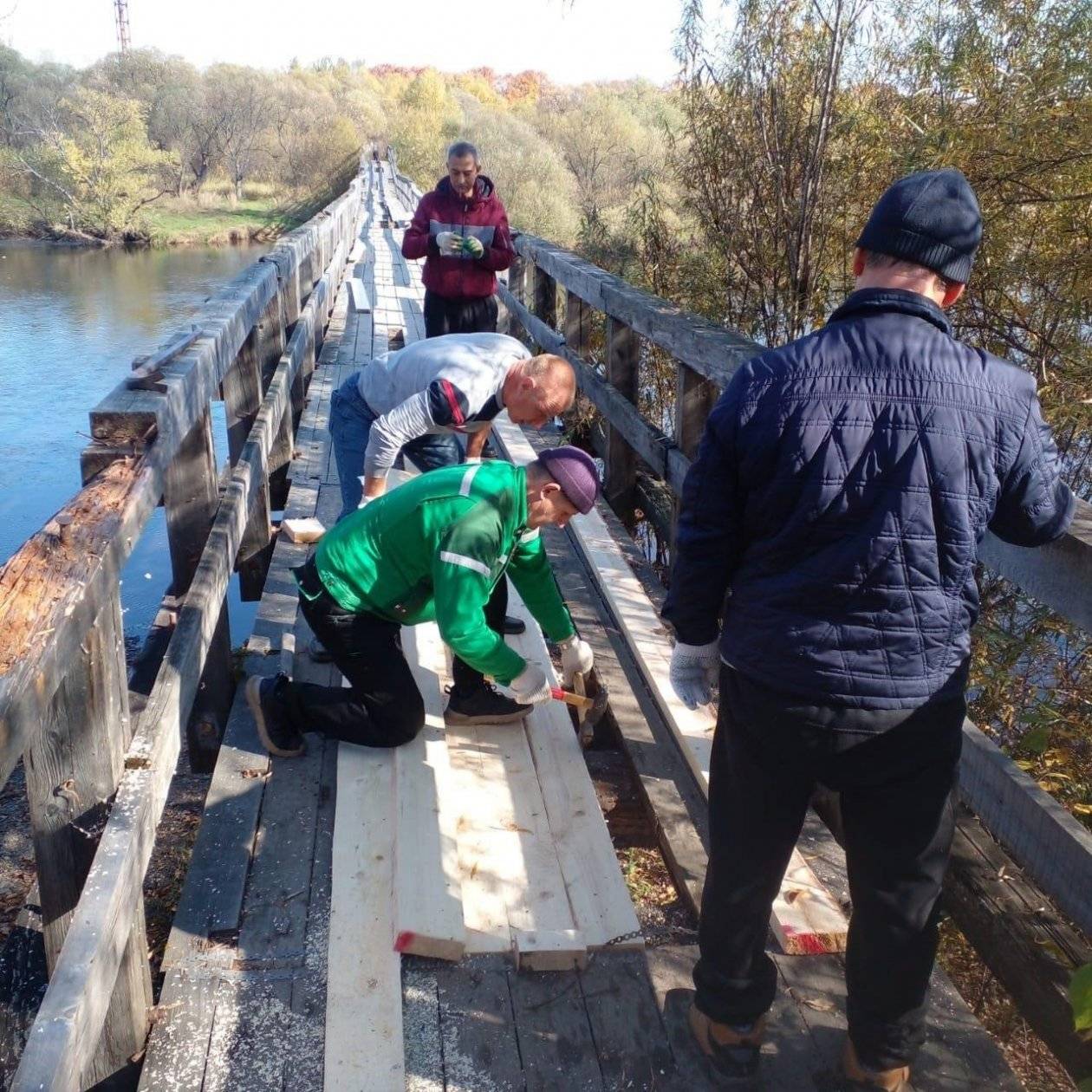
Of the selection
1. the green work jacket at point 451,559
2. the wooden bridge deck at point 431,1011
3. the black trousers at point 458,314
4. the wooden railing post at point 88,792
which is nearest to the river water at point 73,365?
the wooden railing post at point 88,792

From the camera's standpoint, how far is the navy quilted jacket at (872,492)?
189 centimetres

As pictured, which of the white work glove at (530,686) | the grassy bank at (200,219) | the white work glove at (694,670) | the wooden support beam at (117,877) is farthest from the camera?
the grassy bank at (200,219)

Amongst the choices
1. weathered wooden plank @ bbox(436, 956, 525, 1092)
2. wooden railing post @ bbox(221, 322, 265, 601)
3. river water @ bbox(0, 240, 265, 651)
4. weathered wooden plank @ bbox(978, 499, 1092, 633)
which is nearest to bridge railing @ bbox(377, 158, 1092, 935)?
weathered wooden plank @ bbox(978, 499, 1092, 633)

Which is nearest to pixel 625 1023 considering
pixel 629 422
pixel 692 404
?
pixel 692 404

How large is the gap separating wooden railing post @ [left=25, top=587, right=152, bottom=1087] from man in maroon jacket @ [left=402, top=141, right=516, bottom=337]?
3.96m

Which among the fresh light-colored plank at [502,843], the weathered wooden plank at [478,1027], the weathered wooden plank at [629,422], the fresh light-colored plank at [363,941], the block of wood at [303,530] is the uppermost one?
the weathered wooden plank at [629,422]

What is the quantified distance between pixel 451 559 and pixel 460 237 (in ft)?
11.7

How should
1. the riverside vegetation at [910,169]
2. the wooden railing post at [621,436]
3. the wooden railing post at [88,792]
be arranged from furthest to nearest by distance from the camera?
1. the wooden railing post at [621,436]
2. the riverside vegetation at [910,169]
3. the wooden railing post at [88,792]

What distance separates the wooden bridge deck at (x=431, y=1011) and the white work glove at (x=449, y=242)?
381 cm

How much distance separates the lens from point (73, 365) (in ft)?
46.7

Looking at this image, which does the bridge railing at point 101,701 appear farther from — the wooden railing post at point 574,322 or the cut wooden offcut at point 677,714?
the wooden railing post at point 574,322

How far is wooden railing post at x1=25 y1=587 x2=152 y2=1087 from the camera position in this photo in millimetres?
2158

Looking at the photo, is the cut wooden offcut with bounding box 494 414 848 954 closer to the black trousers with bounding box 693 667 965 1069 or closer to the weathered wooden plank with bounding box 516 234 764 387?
the black trousers with bounding box 693 667 965 1069

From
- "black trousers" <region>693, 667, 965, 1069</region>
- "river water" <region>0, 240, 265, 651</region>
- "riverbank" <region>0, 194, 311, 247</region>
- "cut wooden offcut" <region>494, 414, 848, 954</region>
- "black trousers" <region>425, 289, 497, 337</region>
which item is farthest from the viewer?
"riverbank" <region>0, 194, 311, 247</region>
